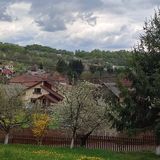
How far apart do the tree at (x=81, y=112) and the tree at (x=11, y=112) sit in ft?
10.3

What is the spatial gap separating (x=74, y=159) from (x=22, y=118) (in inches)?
651

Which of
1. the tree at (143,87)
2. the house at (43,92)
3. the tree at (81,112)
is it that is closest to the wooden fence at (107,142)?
the tree at (81,112)

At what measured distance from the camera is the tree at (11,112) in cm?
4000

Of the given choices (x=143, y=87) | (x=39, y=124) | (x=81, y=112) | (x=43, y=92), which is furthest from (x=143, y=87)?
(x=43, y=92)

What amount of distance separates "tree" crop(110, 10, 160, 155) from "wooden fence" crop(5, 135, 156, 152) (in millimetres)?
6809

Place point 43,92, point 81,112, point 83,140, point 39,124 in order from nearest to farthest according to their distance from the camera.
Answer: point 81,112 → point 39,124 → point 83,140 → point 43,92

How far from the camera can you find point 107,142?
41219 mm

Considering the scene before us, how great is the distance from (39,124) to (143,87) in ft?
40.1

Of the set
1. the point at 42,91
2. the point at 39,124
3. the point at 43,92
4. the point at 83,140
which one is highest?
the point at 42,91

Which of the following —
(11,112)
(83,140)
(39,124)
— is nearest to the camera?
(11,112)

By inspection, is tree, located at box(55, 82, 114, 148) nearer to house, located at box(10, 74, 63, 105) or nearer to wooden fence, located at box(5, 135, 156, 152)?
wooden fence, located at box(5, 135, 156, 152)

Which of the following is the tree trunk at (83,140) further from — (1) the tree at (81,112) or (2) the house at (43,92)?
(2) the house at (43,92)

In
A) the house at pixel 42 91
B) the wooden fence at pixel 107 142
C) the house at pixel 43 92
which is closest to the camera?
the wooden fence at pixel 107 142

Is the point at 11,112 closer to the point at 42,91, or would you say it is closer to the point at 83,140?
the point at 83,140
